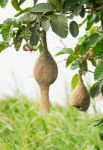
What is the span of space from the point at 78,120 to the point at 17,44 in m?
2.17

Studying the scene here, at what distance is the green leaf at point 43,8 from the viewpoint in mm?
1252

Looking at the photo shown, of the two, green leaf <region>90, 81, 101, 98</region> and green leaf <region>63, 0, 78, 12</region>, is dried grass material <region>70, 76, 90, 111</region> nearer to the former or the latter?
green leaf <region>90, 81, 101, 98</region>

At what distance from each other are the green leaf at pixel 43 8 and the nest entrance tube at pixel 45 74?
118 mm

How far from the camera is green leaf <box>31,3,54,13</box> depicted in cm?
125

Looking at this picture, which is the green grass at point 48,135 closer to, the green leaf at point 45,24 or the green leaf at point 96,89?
the green leaf at point 96,89

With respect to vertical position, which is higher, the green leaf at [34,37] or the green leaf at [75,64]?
the green leaf at [34,37]

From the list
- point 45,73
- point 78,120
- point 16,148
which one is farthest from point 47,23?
point 78,120

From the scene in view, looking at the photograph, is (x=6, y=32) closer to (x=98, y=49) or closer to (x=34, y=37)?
(x=34, y=37)

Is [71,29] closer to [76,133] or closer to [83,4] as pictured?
[83,4]

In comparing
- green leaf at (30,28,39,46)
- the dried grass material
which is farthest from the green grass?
green leaf at (30,28,39,46)

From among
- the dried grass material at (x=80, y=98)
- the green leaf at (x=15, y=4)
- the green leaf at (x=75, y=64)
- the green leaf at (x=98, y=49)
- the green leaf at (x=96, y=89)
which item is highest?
the green leaf at (x=15, y=4)

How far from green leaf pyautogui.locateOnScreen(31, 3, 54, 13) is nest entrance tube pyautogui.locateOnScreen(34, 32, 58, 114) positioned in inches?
4.7

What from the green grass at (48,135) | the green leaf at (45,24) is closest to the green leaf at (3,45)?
the green leaf at (45,24)

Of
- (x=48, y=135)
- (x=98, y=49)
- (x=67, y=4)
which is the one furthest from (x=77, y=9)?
(x=48, y=135)
